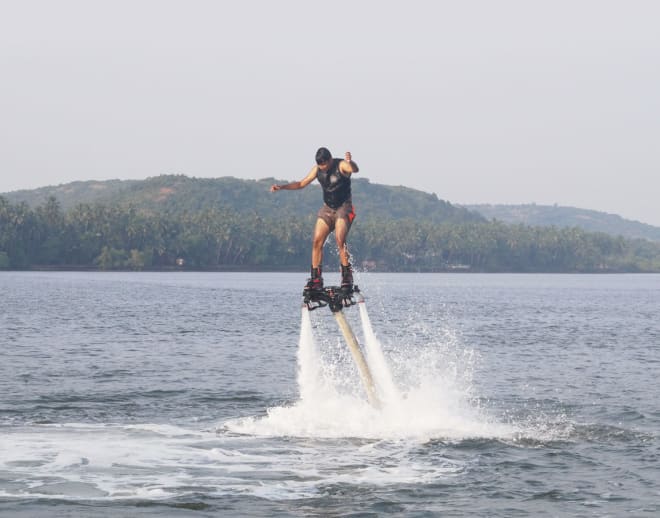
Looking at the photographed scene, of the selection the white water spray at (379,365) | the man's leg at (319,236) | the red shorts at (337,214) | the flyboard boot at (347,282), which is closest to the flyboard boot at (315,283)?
the man's leg at (319,236)

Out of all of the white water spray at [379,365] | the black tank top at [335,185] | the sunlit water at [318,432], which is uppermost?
the black tank top at [335,185]

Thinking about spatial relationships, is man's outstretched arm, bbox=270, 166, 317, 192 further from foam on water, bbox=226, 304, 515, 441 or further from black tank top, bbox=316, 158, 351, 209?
foam on water, bbox=226, 304, 515, 441

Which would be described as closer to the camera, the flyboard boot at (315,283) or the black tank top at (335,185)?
the black tank top at (335,185)

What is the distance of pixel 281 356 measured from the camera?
55156 millimetres

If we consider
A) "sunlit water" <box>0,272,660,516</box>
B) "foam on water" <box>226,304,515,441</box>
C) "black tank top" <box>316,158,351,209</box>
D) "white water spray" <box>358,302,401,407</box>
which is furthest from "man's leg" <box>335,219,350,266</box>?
"foam on water" <box>226,304,515,441</box>

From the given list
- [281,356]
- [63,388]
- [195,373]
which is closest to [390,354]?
[281,356]

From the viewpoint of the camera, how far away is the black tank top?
850 inches

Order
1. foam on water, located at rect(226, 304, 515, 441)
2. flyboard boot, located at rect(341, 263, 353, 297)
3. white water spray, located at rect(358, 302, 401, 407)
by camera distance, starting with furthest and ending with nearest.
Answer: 1. foam on water, located at rect(226, 304, 515, 441)
2. white water spray, located at rect(358, 302, 401, 407)
3. flyboard boot, located at rect(341, 263, 353, 297)

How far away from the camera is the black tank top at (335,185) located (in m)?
21.6

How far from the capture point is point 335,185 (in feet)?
71.0

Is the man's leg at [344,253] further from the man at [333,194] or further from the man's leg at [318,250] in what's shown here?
the man's leg at [318,250]

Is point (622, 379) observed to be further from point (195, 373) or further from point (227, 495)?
point (227, 495)

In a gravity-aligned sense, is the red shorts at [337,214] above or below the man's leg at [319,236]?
above

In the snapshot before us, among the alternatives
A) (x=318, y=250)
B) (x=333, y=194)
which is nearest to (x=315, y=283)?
(x=318, y=250)
